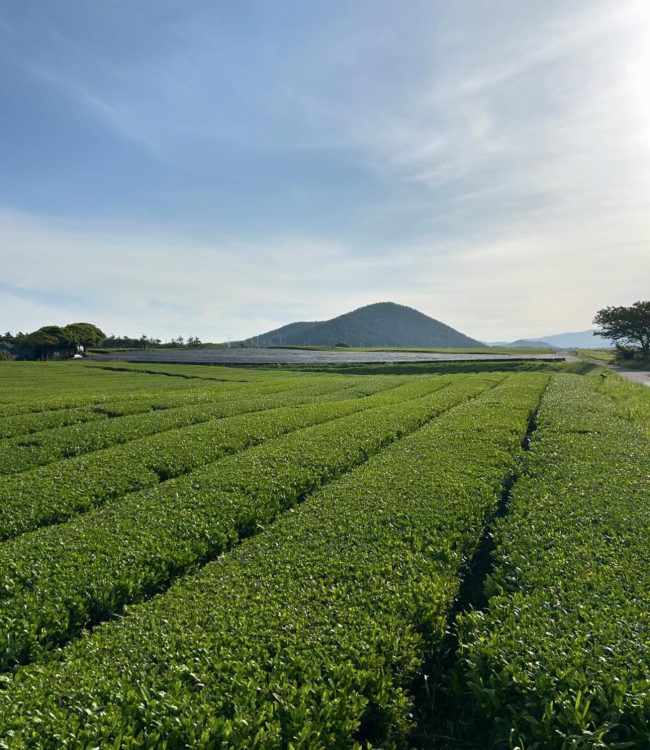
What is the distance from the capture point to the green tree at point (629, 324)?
7731cm

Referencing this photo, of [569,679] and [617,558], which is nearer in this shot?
[569,679]

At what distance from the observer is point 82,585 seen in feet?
25.7

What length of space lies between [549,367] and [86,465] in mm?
65776

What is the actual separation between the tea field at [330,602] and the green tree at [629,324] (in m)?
74.5

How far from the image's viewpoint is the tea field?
511 centimetres

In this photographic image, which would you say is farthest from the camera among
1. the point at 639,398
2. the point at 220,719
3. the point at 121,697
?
the point at 639,398

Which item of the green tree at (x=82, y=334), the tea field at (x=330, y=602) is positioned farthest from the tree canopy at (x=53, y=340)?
the tea field at (x=330, y=602)

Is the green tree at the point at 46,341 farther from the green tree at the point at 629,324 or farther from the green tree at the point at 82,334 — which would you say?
the green tree at the point at 629,324

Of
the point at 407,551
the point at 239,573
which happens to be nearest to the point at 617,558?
the point at 407,551

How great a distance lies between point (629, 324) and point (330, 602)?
8731 cm

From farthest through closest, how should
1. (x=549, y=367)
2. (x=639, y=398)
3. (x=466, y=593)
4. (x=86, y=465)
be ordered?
(x=549, y=367) → (x=639, y=398) → (x=86, y=465) → (x=466, y=593)

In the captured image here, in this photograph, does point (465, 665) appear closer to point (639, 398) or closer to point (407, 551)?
point (407, 551)

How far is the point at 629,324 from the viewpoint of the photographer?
256 ft

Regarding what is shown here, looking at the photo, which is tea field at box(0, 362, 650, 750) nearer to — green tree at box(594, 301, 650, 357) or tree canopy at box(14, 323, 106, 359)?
green tree at box(594, 301, 650, 357)
